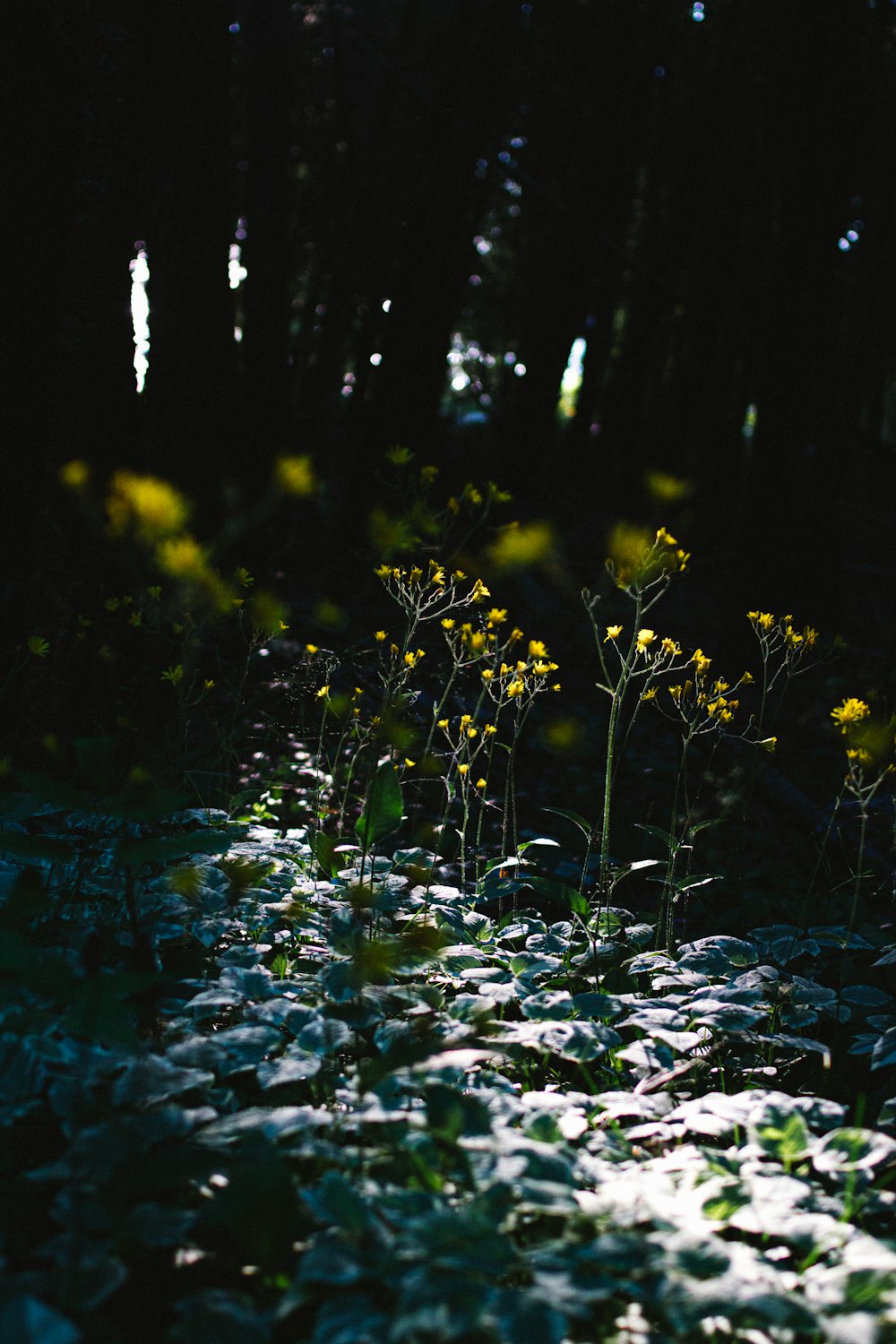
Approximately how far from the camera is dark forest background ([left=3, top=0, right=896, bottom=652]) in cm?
331

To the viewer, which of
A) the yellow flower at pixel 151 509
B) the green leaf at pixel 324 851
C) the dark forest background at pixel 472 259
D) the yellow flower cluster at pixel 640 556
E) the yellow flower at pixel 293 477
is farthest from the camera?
the dark forest background at pixel 472 259

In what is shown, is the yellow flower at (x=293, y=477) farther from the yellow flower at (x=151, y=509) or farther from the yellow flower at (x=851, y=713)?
the yellow flower at (x=851, y=713)

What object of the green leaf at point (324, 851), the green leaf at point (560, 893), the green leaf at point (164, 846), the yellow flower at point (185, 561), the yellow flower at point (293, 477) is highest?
the yellow flower at point (293, 477)

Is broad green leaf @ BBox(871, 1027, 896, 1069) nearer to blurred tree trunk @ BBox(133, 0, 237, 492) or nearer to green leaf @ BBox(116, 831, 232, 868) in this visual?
green leaf @ BBox(116, 831, 232, 868)

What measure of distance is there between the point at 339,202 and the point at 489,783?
11421 millimetres

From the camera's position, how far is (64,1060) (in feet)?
5.89

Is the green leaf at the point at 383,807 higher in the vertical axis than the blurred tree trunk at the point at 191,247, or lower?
lower

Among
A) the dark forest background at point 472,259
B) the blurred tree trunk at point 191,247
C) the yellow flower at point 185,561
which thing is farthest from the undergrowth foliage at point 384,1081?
the blurred tree trunk at point 191,247

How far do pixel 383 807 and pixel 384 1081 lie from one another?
0.70 metres

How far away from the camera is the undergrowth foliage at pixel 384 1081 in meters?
1.44

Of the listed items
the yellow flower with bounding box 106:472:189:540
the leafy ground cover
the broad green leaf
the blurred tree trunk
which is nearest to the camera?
the leafy ground cover

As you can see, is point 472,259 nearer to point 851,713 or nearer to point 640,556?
point 640,556

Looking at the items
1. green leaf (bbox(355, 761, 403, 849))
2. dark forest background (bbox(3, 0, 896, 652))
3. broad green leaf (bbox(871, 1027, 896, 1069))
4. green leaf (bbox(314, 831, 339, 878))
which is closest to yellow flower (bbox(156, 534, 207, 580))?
green leaf (bbox(355, 761, 403, 849))

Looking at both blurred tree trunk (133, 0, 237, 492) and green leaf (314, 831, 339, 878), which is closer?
green leaf (314, 831, 339, 878)
